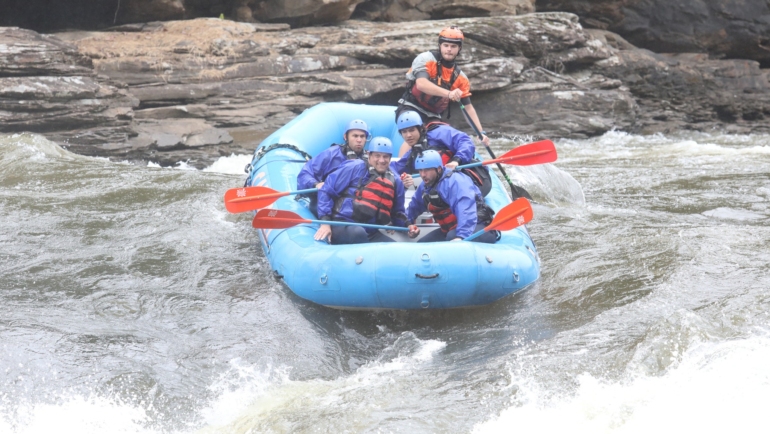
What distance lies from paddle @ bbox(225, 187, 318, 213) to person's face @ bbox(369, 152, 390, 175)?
517 mm

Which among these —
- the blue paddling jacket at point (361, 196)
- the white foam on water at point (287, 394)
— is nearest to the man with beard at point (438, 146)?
the blue paddling jacket at point (361, 196)

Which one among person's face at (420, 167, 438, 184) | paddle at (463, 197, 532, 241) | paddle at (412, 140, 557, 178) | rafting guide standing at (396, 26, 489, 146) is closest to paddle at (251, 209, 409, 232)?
person's face at (420, 167, 438, 184)

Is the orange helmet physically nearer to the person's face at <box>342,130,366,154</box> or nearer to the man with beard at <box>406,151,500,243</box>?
the person's face at <box>342,130,366,154</box>

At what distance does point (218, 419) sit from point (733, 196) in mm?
5719

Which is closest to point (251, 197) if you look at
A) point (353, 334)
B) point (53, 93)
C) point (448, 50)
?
point (353, 334)

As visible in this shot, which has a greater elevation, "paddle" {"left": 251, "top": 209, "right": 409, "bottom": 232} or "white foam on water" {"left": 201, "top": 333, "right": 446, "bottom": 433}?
"paddle" {"left": 251, "top": 209, "right": 409, "bottom": 232}

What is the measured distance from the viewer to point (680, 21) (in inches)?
534

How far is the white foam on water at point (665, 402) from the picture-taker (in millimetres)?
3439

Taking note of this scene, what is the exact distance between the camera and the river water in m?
3.62

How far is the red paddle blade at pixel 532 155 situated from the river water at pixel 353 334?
0.59 m

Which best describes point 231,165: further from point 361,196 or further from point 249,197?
point 361,196

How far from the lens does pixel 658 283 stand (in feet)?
16.6

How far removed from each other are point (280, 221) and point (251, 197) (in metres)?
0.41

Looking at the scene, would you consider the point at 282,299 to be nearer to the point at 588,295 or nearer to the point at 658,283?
the point at 588,295
